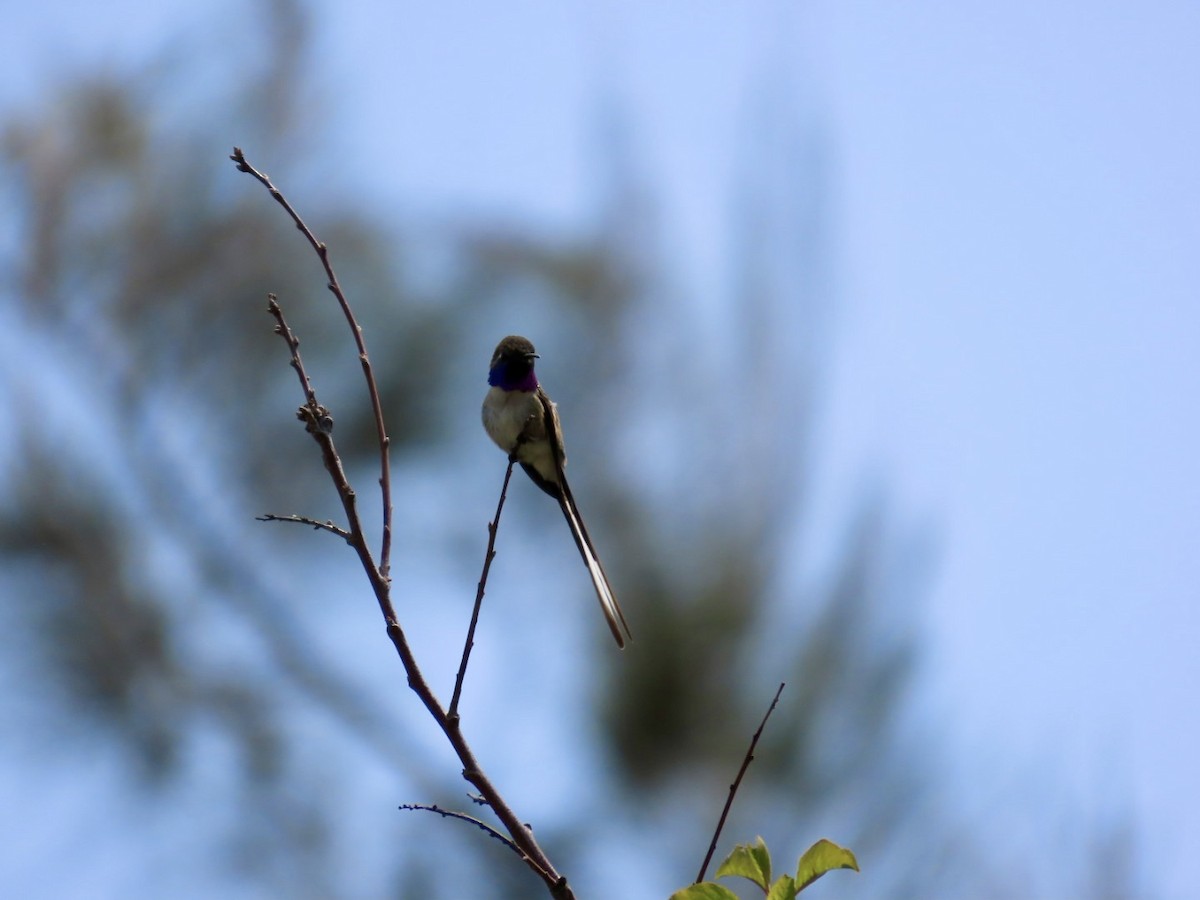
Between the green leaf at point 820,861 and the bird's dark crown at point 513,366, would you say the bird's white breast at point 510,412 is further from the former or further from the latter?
the green leaf at point 820,861

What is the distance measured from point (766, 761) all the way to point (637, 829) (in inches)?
20.8

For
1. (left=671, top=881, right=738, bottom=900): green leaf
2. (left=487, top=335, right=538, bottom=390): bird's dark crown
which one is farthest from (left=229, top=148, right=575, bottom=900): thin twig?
(left=487, top=335, right=538, bottom=390): bird's dark crown

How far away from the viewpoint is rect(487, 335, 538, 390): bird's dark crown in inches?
83.3

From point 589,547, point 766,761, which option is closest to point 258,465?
point 766,761

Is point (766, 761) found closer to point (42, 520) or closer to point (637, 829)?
point (637, 829)

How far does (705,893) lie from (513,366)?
1307 mm

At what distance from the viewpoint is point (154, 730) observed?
4109 millimetres

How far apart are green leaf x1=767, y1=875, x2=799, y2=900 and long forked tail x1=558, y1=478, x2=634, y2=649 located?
34 centimetres

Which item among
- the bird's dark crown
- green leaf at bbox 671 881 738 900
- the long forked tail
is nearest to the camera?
green leaf at bbox 671 881 738 900

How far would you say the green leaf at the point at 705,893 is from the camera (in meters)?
0.95

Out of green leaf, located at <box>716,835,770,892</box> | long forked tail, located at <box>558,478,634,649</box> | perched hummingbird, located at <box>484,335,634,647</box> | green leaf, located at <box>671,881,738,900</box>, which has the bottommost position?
green leaf, located at <box>671,881,738,900</box>

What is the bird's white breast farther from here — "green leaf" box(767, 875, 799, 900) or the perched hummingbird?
"green leaf" box(767, 875, 799, 900)

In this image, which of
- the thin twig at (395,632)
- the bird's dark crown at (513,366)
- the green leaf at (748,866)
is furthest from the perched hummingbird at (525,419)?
the green leaf at (748,866)

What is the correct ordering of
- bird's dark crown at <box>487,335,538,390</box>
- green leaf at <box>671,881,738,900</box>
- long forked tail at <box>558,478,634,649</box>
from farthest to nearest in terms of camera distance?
bird's dark crown at <box>487,335,538,390</box>, long forked tail at <box>558,478,634,649</box>, green leaf at <box>671,881,738,900</box>
